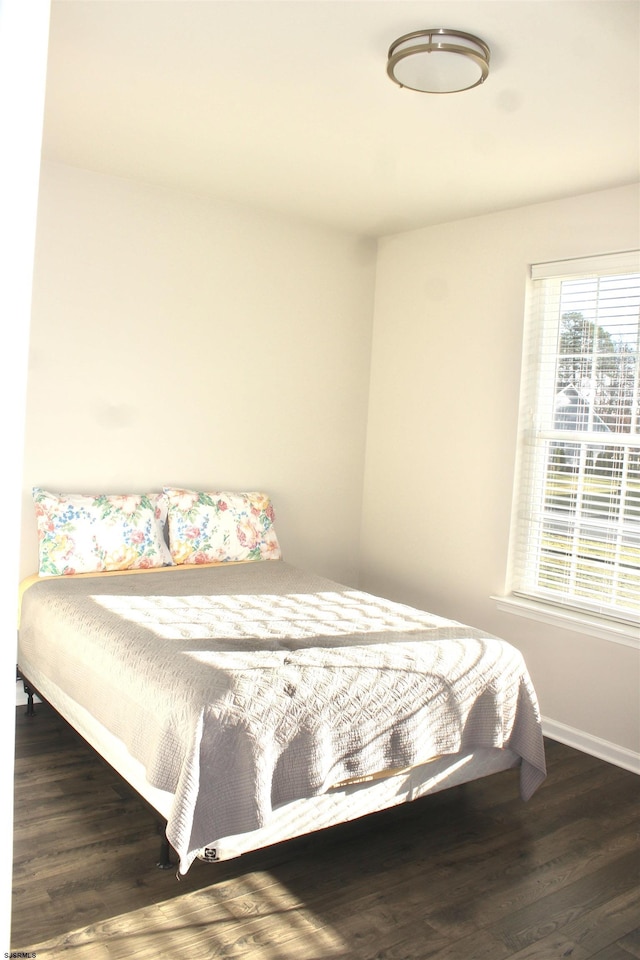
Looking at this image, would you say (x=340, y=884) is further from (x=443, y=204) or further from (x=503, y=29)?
(x=443, y=204)

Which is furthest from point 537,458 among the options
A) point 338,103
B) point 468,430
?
point 338,103

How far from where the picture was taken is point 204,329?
4.39m

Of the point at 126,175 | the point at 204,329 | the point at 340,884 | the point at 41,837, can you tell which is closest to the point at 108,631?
the point at 41,837

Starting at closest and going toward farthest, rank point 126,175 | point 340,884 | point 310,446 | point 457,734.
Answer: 1. point 340,884
2. point 457,734
3. point 126,175
4. point 310,446

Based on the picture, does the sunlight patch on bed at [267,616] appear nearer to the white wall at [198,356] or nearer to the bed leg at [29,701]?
the bed leg at [29,701]

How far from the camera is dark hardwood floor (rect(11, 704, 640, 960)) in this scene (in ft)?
7.27

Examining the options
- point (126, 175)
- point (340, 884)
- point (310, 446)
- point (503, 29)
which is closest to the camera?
point (503, 29)

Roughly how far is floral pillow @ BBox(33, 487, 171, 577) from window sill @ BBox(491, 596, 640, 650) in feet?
5.88

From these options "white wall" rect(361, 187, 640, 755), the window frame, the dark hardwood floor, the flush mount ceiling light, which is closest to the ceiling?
the flush mount ceiling light

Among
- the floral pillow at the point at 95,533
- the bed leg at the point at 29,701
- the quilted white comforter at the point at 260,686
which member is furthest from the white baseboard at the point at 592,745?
the bed leg at the point at 29,701

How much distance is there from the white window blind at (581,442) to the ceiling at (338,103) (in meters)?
0.50

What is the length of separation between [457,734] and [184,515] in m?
1.92

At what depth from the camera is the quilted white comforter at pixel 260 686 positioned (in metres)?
2.30

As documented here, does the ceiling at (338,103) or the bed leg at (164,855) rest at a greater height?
the ceiling at (338,103)
